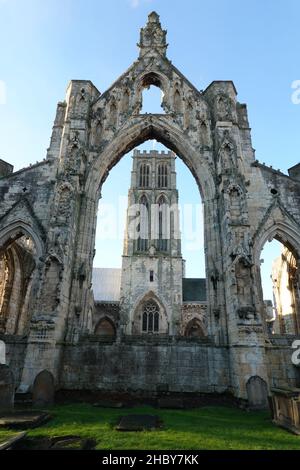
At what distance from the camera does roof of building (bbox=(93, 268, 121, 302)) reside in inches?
1527

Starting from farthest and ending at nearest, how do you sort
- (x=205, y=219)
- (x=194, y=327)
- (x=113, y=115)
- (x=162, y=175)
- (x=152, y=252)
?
(x=162, y=175) → (x=152, y=252) → (x=194, y=327) → (x=113, y=115) → (x=205, y=219)

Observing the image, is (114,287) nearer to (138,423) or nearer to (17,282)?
(17,282)

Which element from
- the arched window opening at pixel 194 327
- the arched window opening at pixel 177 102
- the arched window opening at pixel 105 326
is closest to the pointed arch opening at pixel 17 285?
the arched window opening at pixel 177 102

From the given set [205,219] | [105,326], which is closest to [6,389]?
[205,219]

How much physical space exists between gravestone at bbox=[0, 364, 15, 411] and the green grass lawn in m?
1.05

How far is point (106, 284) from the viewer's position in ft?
136

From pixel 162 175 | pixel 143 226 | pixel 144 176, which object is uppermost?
pixel 162 175

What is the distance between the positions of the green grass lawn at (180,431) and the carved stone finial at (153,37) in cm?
1618

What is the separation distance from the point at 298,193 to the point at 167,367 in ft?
29.4

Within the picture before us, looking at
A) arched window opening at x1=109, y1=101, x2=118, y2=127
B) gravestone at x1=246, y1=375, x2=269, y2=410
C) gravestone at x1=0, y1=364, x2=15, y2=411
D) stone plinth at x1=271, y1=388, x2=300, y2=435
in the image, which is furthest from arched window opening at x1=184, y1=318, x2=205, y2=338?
gravestone at x1=0, y1=364, x2=15, y2=411

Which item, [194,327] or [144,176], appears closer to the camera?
[194,327]

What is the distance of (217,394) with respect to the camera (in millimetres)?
9312

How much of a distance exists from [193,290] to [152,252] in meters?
8.02

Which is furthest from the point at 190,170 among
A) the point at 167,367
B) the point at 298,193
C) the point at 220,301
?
the point at 167,367
